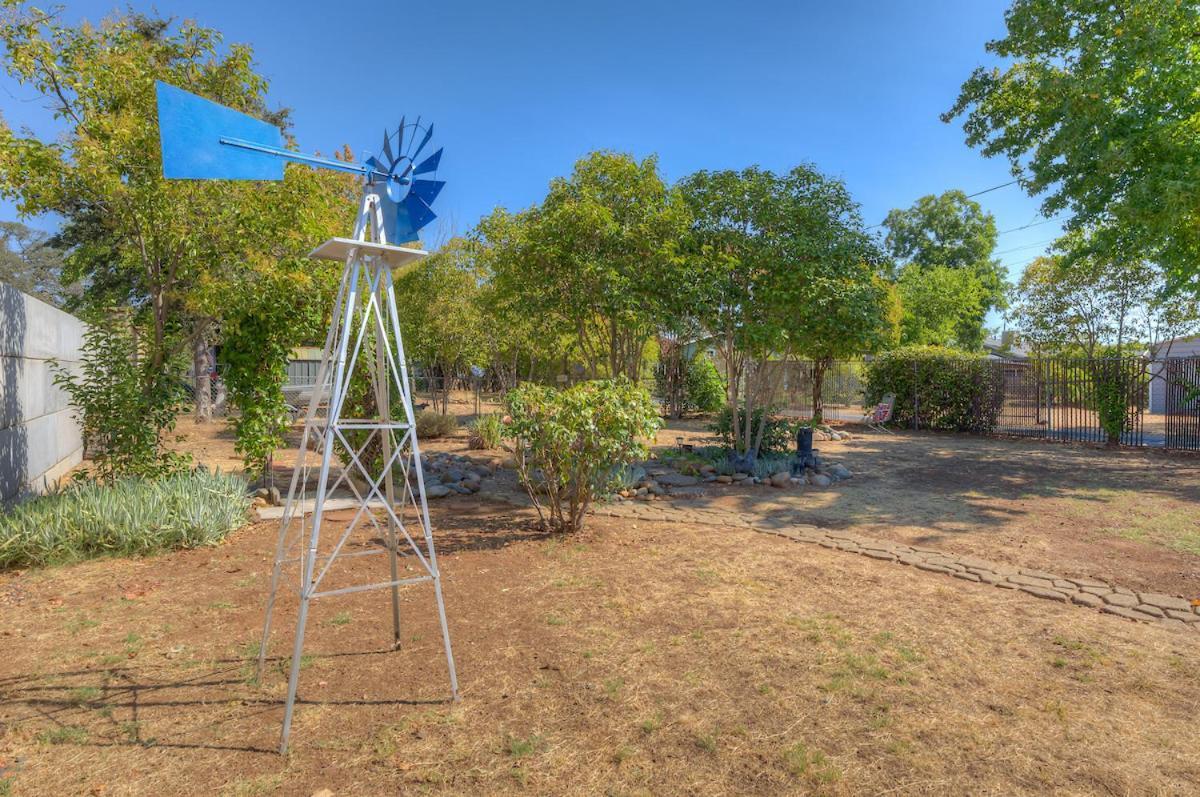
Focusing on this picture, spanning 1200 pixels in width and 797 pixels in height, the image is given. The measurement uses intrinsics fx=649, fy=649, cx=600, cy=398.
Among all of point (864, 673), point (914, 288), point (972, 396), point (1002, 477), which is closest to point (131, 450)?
point (864, 673)

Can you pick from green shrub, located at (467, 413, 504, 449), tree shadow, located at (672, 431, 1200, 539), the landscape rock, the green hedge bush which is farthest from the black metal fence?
the green hedge bush

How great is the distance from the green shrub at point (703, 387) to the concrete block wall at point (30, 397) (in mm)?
16120

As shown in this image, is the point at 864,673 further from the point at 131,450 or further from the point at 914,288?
the point at 914,288

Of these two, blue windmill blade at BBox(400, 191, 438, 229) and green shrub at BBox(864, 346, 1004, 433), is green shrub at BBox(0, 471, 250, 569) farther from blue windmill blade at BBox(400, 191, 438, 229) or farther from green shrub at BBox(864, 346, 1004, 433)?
green shrub at BBox(864, 346, 1004, 433)

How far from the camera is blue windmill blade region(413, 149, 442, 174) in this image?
134 inches

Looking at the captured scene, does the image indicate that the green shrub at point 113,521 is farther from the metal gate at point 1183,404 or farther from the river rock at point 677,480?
the metal gate at point 1183,404

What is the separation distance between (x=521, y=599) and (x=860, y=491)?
19.0ft

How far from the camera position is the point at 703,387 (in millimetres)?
21125

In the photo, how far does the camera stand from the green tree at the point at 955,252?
31.0 meters

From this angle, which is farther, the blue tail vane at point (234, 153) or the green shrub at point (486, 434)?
the green shrub at point (486, 434)

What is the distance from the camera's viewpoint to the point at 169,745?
2734 mm

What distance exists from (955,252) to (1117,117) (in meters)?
33.3

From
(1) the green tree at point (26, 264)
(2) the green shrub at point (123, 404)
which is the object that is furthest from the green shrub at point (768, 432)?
(1) the green tree at point (26, 264)

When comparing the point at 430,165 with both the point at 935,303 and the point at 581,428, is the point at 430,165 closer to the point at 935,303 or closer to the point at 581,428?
the point at 581,428
